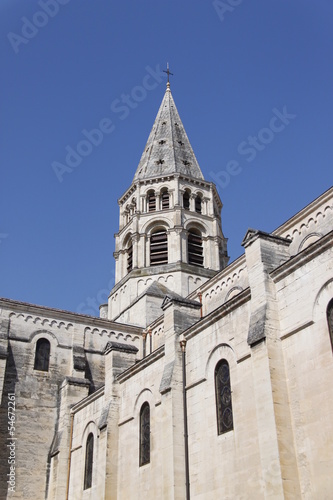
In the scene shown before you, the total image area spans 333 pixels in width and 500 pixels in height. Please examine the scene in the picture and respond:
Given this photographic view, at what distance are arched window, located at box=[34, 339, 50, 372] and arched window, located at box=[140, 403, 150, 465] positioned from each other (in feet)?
30.9

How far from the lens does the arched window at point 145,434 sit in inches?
797

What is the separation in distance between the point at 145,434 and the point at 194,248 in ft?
56.2

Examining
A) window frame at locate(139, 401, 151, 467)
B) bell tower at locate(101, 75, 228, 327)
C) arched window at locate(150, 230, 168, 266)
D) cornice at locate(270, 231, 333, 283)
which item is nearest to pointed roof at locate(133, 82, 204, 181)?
bell tower at locate(101, 75, 228, 327)

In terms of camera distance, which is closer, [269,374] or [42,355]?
[269,374]

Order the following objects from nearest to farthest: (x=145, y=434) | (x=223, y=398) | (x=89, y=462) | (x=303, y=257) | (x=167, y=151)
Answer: (x=303, y=257)
(x=223, y=398)
(x=145, y=434)
(x=89, y=462)
(x=167, y=151)

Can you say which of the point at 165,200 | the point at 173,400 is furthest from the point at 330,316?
the point at 165,200

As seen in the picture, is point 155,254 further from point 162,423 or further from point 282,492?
point 282,492

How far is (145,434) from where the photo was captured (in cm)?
2069

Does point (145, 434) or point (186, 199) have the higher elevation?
point (186, 199)

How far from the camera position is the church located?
45.6 ft

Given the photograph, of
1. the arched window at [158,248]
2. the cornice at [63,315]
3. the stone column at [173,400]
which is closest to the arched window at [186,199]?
the arched window at [158,248]

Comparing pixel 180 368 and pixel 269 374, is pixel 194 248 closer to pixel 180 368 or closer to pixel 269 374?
pixel 180 368

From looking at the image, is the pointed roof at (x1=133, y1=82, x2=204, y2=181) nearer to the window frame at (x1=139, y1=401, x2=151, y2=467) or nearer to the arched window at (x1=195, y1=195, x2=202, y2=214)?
the arched window at (x1=195, y1=195, x2=202, y2=214)

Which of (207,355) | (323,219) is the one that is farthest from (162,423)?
(323,219)
